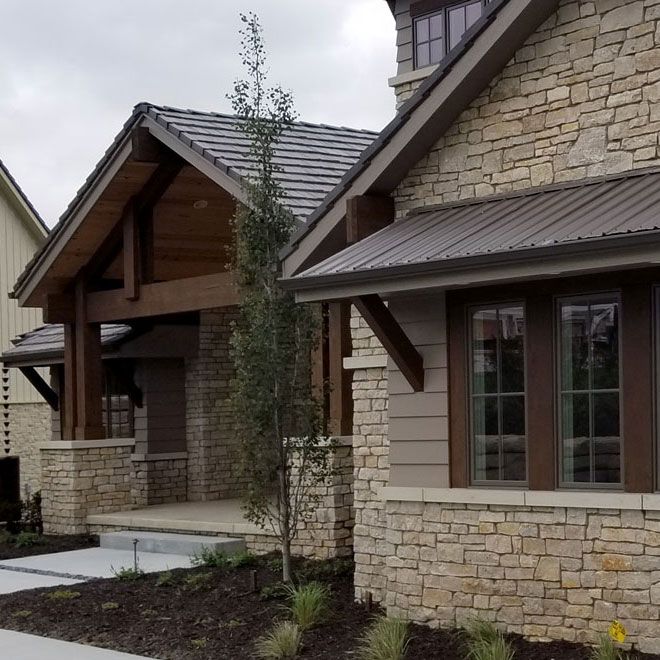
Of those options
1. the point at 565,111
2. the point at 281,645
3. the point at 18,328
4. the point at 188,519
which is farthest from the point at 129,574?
the point at 18,328

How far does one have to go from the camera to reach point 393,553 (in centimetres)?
1061

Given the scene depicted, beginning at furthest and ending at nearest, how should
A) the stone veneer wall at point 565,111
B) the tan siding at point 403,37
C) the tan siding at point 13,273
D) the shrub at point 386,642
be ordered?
the tan siding at point 13,273 < the tan siding at point 403,37 < the stone veneer wall at point 565,111 < the shrub at point 386,642

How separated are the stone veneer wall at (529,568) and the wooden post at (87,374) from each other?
321 inches

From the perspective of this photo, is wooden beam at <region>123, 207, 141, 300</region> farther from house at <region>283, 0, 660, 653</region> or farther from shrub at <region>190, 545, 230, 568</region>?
house at <region>283, 0, 660, 653</region>

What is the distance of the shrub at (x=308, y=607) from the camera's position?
10409 millimetres

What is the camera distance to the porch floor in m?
14.9

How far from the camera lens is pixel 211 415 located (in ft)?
62.0

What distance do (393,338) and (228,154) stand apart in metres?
4.73

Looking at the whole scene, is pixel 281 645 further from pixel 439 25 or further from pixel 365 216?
pixel 439 25

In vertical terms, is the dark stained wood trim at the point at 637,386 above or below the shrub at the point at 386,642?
above

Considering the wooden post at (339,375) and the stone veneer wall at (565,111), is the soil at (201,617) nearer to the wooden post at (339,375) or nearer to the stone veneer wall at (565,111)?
the wooden post at (339,375)

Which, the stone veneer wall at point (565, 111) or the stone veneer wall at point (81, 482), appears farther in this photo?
the stone veneer wall at point (81, 482)

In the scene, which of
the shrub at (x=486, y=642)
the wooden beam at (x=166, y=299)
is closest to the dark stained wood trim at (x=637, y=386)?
the shrub at (x=486, y=642)

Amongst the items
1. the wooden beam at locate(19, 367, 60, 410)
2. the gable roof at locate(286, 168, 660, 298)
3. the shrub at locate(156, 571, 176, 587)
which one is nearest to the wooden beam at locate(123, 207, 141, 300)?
the shrub at locate(156, 571, 176, 587)
